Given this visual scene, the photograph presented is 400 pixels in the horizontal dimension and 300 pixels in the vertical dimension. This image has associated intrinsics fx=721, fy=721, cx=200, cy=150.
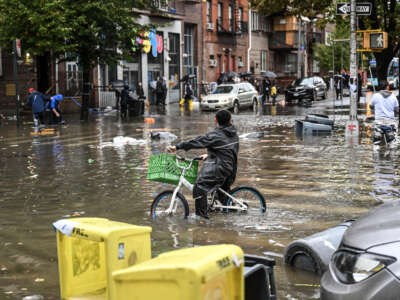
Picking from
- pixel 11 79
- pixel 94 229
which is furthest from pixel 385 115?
pixel 11 79

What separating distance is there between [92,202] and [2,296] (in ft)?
15.4

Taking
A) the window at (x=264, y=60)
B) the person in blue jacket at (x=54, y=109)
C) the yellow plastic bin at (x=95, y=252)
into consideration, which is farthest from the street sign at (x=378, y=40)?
the window at (x=264, y=60)

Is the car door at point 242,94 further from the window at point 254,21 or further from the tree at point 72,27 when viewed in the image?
the window at point 254,21

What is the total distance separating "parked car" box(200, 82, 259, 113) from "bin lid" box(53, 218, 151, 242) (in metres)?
33.2

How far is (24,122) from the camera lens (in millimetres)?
30062

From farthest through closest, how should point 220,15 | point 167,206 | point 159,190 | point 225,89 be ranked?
1. point 220,15
2. point 225,89
3. point 159,190
4. point 167,206

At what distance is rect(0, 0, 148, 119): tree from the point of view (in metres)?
28.8

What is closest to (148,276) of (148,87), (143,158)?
(143,158)

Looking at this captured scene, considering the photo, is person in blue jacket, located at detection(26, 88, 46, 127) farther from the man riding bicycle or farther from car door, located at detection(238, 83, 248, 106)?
the man riding bicycle

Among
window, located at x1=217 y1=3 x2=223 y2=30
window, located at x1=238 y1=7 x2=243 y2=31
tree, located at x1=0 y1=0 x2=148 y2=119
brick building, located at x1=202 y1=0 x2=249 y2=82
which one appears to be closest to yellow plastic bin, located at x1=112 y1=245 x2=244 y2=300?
tree, located at x1=0 y1=0 x2=148 y2=119

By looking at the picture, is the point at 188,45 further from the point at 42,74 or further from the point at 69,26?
the point at 69,26

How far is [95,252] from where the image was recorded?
189 inches

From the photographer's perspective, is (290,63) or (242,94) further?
(290,63)

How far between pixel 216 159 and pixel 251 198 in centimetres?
73
